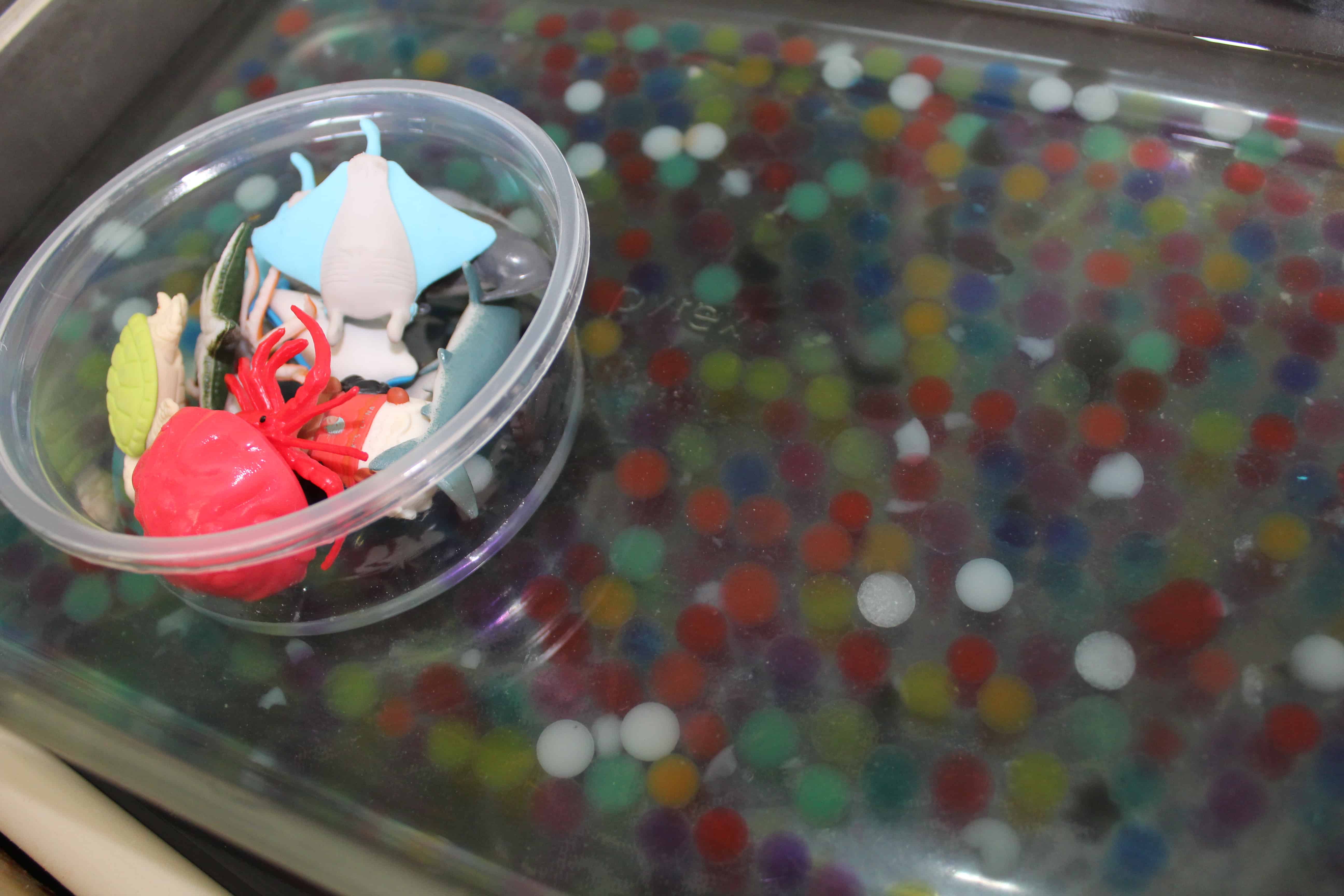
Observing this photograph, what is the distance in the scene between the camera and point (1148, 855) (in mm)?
462

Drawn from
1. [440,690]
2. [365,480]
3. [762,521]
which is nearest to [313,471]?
[365,480]

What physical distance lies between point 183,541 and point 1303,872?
53 cm

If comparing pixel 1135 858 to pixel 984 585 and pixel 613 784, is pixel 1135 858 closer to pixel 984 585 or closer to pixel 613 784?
pixel 984 585

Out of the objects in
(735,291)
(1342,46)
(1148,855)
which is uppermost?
(1342,46)

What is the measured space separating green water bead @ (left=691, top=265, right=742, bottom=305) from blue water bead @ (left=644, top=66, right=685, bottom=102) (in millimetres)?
164

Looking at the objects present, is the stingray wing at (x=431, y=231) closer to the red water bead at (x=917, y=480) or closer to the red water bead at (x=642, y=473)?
the red water bead at (x=642, y=473)

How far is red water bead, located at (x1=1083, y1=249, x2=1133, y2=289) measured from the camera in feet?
2.00

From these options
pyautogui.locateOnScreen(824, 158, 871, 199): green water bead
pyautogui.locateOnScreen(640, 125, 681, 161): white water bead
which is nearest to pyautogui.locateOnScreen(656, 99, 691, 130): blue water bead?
pyautogui.locateOnScreen(640, 125, 681, 161): white water bead

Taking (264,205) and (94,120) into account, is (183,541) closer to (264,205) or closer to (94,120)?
(264,205)

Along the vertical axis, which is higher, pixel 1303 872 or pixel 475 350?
pixel 475 350

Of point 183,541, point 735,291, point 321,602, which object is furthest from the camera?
point 735,291

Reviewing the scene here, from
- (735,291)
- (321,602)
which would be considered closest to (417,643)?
(321,602)

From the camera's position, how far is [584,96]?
2.40 ft

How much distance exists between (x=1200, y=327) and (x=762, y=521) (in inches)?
11.4
